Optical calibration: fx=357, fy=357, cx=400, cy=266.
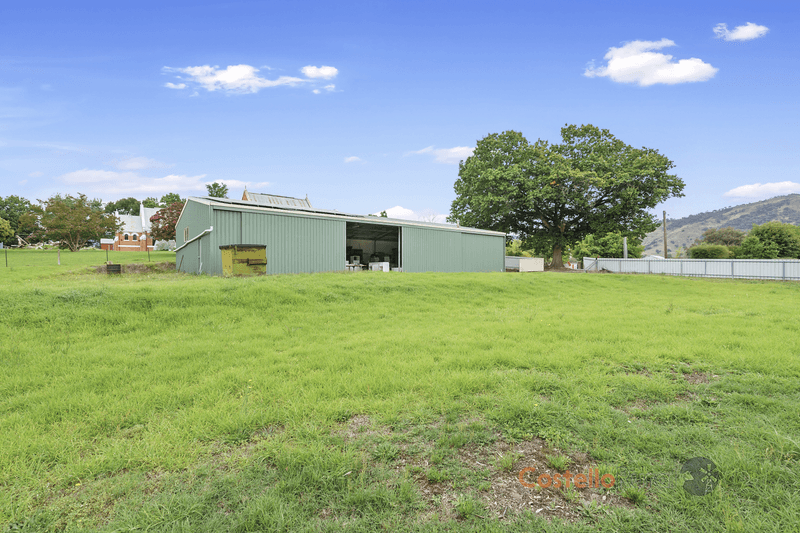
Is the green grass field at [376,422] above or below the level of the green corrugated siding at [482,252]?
below

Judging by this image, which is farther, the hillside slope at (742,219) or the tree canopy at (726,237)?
the hillside slope at (742,219)

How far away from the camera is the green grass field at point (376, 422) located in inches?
94.0

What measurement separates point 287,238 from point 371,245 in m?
12.1

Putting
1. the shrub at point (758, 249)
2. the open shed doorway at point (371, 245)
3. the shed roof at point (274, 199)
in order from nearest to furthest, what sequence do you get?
the open shed doorway at point (371, 245), the shed roof at point (274, 199), the shrub at point (758, 249)

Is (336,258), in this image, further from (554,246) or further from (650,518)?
(554,246)

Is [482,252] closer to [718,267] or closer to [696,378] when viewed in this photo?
[718,267]

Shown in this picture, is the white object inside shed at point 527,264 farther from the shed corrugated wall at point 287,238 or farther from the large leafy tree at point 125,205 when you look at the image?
the large leafy tree at point 125,205

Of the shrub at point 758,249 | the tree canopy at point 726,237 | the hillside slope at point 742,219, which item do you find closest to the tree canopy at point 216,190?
the shrub at point 758,249

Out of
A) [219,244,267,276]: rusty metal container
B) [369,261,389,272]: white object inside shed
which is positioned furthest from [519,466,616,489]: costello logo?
[369,261,389,272]: white object inside shed

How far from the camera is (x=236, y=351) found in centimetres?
576

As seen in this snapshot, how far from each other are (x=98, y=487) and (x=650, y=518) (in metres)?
3.86

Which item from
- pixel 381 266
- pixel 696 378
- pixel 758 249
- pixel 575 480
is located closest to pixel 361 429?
pixel 575 480

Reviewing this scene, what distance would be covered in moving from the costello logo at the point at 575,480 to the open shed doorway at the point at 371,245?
19866mm

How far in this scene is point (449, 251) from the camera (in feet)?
73.0
